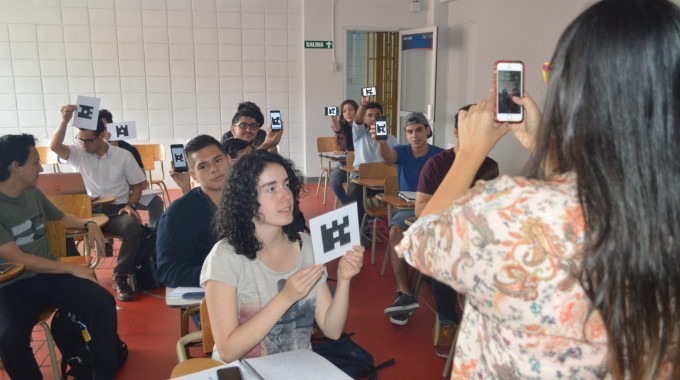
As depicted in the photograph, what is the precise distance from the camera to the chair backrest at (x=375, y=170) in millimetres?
4840

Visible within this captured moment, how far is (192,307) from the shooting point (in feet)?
6.94

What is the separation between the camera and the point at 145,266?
13.1 ft

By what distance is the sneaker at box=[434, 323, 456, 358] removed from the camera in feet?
9.80

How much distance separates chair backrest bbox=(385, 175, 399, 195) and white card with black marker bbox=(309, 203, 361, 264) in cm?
285

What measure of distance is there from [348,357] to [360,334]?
1.55 meters

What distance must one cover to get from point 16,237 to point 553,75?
2806 millimetres

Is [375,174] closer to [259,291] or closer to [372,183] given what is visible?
[372,183]

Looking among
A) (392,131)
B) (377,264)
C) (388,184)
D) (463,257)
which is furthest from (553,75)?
(392,131)

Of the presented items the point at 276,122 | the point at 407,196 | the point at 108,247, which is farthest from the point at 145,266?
Result: the point at 407,196

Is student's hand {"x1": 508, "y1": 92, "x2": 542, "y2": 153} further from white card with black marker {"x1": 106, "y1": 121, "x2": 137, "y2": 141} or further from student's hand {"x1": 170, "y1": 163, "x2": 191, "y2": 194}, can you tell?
white card with black marker {"x1": 106, "y1": 121, "x2": 137, "y2": 141}

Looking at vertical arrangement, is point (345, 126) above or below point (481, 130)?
below

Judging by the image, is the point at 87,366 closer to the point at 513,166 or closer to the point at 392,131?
the point at 513,166

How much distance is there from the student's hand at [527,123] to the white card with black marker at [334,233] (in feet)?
1.61

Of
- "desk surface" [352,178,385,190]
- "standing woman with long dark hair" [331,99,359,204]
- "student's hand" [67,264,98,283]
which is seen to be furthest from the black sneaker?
"standing woman with long dark hair" [331,99,359,204]
